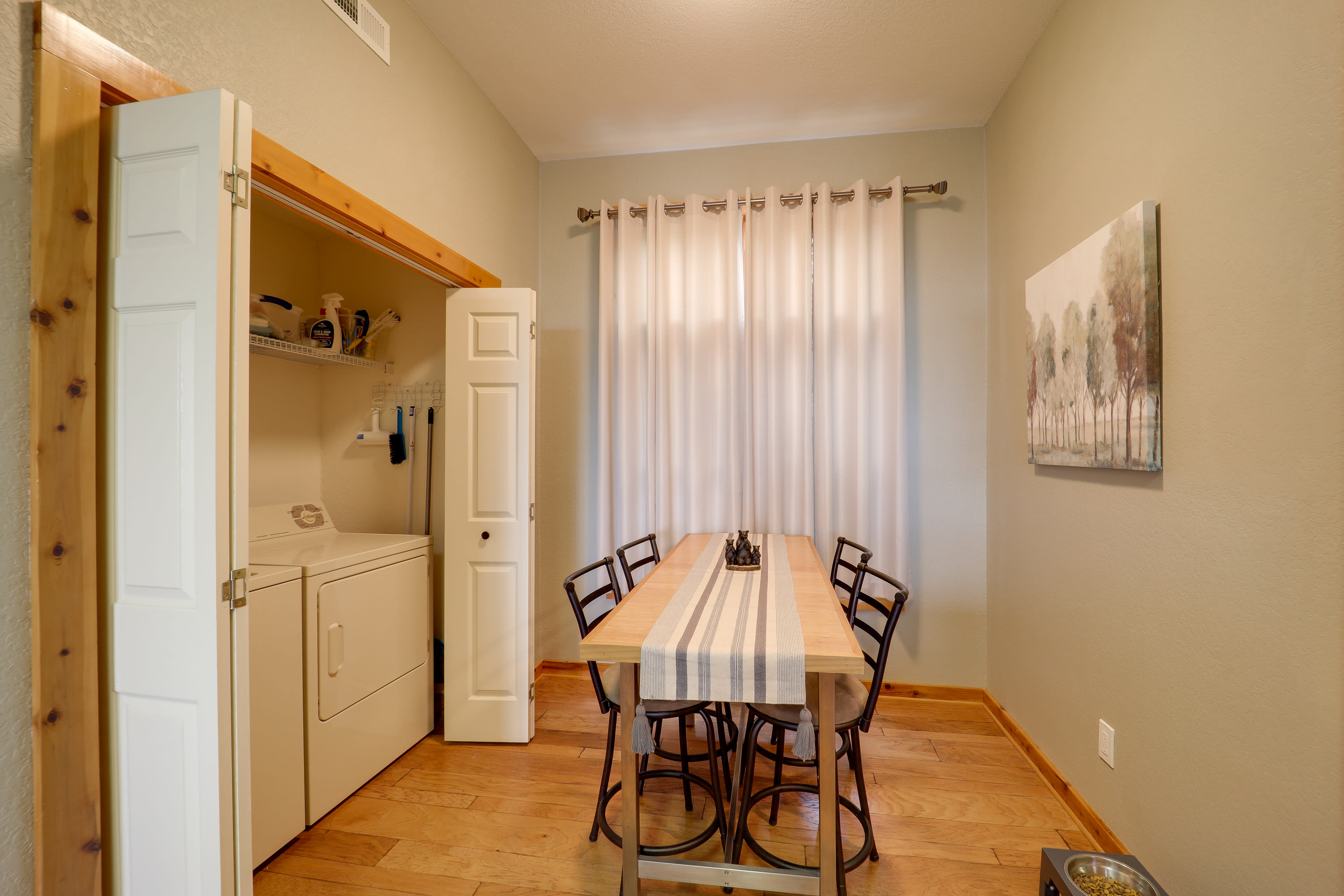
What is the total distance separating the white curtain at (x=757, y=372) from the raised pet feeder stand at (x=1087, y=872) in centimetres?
155

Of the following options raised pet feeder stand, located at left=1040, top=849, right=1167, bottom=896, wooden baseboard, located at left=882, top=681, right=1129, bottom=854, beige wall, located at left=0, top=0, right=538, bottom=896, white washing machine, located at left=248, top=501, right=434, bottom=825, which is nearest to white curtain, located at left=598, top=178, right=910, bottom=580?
wooden baseboard, located at left=882, top=681, right=1129, bottom=854

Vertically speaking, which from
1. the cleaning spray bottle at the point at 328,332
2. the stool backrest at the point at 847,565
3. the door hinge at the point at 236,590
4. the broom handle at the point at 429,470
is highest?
the cleaning spray bottle at the point at 328,332

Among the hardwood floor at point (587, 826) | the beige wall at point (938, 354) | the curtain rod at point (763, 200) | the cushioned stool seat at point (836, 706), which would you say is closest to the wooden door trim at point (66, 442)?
the hardwood floor at point (587, 826)

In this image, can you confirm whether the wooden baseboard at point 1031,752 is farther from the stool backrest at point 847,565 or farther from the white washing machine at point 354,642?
the white washing machine at point 354,642

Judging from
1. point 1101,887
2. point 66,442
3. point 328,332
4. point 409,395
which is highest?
→ point 328,332

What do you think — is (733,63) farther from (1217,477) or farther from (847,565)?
(1217,477)

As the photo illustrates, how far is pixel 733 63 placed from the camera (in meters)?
2.55

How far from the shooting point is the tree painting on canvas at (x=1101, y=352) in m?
1.63

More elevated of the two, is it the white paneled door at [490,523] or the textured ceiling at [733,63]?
the textured ceiling at [733,63]

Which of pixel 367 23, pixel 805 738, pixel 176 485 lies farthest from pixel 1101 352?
pixel 367 23

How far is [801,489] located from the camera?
3.03 meters

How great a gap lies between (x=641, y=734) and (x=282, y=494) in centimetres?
223

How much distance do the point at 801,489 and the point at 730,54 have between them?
198 cm

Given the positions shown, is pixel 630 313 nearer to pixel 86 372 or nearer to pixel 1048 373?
pixel 1048 373
